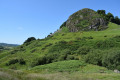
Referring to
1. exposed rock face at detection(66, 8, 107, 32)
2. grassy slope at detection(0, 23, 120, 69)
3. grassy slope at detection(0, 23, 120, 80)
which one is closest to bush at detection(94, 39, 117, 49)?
grassy slope at detection(0, 23, 120, 69)

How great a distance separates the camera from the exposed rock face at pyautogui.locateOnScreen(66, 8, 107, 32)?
8782 cm

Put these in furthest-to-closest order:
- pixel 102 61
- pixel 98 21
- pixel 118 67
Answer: pixel 98 21
pixel 102 61
pixel 118 67

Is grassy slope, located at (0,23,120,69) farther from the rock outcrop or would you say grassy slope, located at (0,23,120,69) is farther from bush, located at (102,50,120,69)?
bush, located at (102,50,120,69)

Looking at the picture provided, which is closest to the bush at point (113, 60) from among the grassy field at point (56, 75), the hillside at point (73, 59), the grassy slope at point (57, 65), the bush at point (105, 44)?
the hillside at point (73, 59)

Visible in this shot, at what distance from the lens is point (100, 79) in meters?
Answer: 13.1

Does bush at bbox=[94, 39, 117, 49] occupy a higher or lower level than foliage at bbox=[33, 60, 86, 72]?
higher

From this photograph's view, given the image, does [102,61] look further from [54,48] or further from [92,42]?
[54,48]

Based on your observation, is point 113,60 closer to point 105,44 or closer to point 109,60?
point 109,60

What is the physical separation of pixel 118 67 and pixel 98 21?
235 ft

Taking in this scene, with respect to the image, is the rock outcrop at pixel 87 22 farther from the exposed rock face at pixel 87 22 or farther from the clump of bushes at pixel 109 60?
the clump of bushes at pixel 109 60

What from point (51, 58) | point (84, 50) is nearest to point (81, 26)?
point (84, 50)

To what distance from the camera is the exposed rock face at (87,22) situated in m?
87.8

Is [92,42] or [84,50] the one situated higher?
[92,42]

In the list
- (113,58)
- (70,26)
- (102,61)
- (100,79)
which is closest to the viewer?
(100,79)
